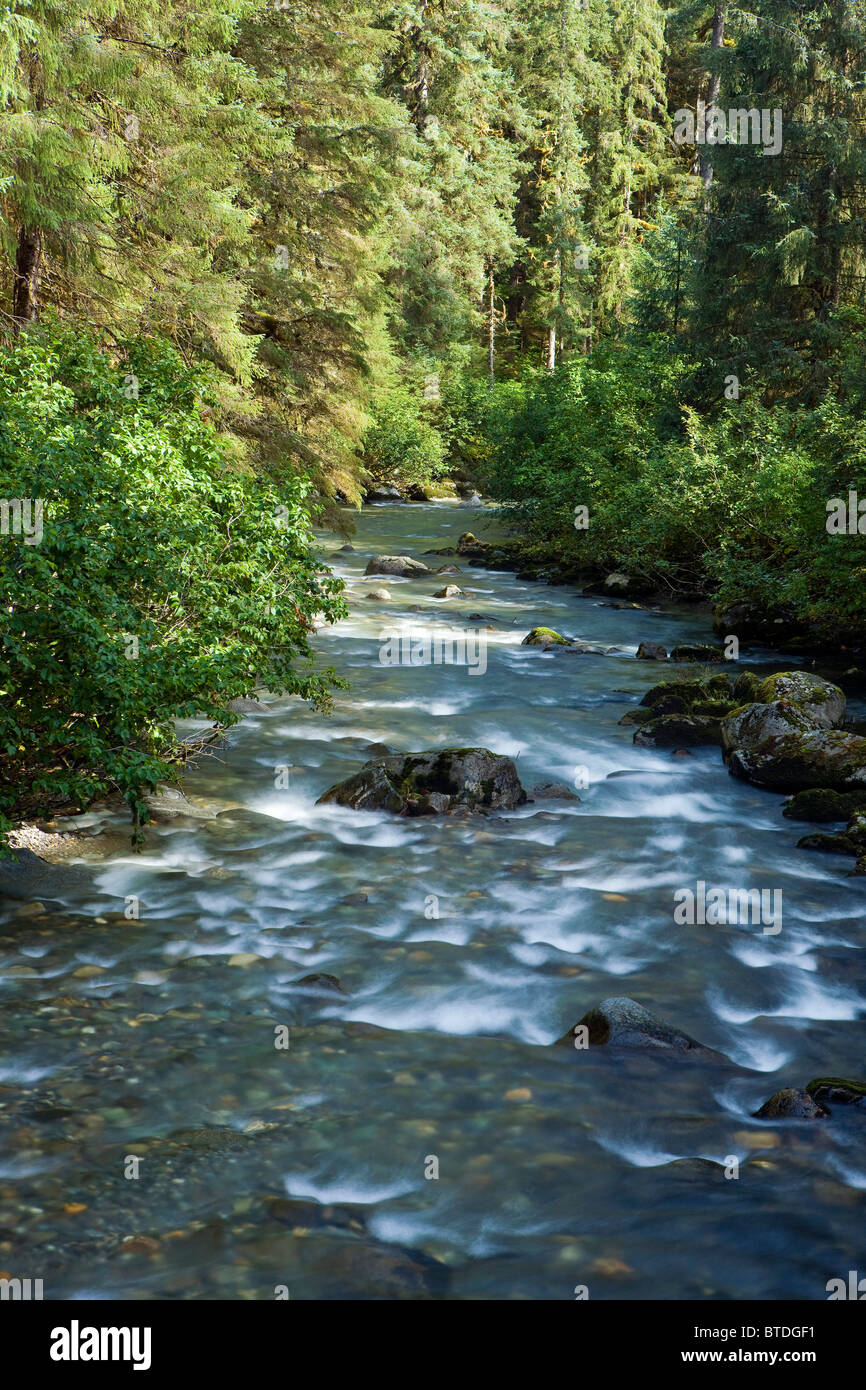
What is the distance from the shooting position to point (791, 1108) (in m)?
5.93

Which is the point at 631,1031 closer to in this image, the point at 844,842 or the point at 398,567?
the point at 844,842

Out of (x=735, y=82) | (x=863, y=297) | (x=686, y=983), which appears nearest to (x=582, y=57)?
(x=735, y=82)

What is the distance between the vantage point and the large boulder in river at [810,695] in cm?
1156

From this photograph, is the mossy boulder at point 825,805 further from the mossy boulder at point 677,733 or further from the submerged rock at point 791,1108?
the submerged rock at point 791,1108

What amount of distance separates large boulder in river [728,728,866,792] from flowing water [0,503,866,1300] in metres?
0.23

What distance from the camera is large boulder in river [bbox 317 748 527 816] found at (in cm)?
1041

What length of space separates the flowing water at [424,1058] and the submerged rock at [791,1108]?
10cm

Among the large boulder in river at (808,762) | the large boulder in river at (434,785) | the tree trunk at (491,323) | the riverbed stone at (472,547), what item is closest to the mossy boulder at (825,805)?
the large boulder in river at (808,762)

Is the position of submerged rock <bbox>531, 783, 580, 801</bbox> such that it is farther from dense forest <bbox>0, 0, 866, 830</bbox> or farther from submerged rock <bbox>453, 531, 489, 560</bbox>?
submerged rock <bbox>453, 531, 489, 560</bbox>

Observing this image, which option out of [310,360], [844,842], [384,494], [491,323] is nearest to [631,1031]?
[844,842]

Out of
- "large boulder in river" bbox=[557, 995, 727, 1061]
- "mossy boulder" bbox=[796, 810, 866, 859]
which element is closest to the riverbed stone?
"mossy boulder" bbox=[796, 810, 866, 859]

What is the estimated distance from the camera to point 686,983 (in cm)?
748

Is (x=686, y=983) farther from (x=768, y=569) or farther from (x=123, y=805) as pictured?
(x=768, y=569)

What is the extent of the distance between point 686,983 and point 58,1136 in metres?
3.99
